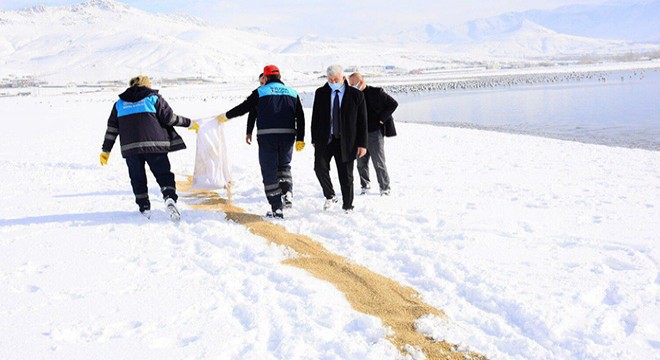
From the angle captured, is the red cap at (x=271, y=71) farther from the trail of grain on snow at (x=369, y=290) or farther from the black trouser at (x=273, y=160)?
the trail of grain on snow at (x=369, y=290)

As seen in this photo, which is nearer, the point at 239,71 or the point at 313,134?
the point at 313,134

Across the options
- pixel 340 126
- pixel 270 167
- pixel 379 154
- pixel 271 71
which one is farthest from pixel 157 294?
pixel 379 154

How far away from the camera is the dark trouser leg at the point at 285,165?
603cm

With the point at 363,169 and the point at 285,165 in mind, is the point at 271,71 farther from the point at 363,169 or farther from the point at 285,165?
the point at 363,169

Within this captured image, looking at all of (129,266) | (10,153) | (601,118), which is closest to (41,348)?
(129,266)

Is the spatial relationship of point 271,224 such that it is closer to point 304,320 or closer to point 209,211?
point 209,211

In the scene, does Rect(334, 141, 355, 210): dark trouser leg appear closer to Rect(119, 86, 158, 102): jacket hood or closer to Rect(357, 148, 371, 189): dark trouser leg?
Rect(357, 148, 371, 189): dark trouser leg

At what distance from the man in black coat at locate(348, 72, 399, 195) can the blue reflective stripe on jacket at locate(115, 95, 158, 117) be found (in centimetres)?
240

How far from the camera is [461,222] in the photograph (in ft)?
18.6

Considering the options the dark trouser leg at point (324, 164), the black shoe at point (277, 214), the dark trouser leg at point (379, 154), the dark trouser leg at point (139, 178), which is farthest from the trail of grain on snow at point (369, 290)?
the dark trouser leg at point (379, 154)

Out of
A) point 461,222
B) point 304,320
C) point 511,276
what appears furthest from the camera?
point 461,222

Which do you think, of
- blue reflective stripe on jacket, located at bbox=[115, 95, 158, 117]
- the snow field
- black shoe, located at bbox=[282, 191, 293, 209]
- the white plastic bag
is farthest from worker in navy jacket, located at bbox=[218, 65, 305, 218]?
blue reflective stripe on jacket, located at bbox=[115, 95, 158, 117]

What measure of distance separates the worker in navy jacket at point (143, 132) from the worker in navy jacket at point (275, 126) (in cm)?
88

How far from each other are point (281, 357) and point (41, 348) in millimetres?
1454
